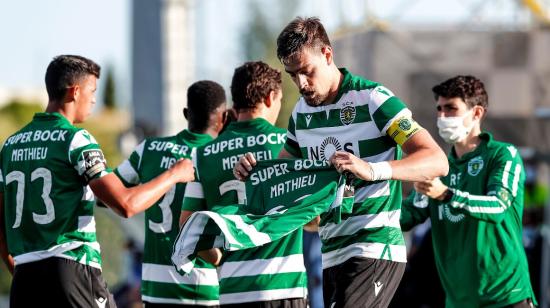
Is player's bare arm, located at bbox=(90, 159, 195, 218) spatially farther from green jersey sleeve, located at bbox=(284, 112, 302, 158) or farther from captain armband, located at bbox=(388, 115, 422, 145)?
captain armband, located at bbox=(388, 115, 422, 145)

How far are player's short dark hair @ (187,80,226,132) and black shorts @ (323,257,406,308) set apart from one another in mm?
2056

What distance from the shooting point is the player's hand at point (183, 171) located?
666 cm

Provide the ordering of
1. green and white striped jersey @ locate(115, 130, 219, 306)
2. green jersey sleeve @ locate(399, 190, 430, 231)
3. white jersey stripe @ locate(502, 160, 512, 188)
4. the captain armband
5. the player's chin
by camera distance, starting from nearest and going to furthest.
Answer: the captain armband, the player's chin, white jersey stripe @ locate(502, 160, 512, 188), green jersey sleeve @ locate(399, 190, 430, 231), green and white striped jersey @ locate(115, 130, 219, 306)

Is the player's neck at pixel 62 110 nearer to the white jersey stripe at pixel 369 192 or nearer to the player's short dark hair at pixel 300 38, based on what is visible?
the player's short dark hair at pixel 300 38

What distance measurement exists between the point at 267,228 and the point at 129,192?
1.05 meters

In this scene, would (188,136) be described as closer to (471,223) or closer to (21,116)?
(471,223)

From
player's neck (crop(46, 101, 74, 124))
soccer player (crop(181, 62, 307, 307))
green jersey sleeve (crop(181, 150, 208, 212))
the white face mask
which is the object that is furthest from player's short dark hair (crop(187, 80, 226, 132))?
the white face mask

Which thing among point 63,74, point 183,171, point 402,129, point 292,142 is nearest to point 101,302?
point 183,171

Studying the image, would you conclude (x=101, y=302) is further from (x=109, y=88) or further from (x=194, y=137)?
(x=109, y=88)

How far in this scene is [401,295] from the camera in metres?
12.7

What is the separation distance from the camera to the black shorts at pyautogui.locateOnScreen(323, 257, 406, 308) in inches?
236

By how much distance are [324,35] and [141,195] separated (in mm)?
1517

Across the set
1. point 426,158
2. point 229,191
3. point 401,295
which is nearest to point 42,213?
point 229,191

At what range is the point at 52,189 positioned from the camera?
21.8 feet
